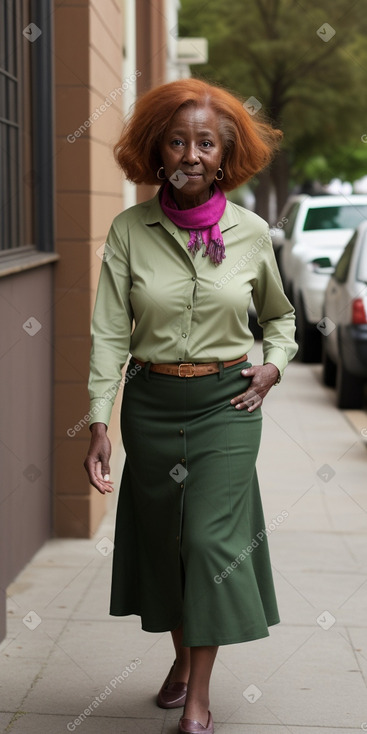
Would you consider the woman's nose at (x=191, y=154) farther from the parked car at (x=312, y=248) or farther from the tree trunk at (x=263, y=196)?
the tree trunk at (x=263, y=196)

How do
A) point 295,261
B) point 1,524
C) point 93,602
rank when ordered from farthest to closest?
1. point 295,261
2. point 93,602
3. point 1,524

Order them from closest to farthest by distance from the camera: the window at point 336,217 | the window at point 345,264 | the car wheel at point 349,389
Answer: the car wheel at point 349,389
the window at point 345,264
the window at point 336,217

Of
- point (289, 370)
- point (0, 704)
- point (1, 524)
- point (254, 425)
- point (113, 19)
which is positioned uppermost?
point (113, 19)

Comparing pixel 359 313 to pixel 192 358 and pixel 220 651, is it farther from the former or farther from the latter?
pixel 192 358

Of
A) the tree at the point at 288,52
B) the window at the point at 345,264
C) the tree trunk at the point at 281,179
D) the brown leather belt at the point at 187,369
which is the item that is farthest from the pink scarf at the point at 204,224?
the tree trunk at the point at 281,179

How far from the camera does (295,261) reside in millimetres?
15258

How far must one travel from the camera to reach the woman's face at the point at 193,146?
3.70m

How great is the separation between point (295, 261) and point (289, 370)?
176 cm

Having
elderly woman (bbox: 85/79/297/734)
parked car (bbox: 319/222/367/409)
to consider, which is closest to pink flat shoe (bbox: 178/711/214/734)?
elderly woman (bbox: 85/79/297/734)

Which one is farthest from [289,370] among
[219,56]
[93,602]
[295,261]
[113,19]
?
[219,56]

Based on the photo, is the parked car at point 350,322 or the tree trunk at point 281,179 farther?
the tree trunk at point 281,179

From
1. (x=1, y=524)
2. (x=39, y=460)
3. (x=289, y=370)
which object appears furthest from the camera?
(x=289, y=370)

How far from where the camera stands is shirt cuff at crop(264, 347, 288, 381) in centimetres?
396

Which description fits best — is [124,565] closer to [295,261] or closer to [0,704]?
[0,704]
